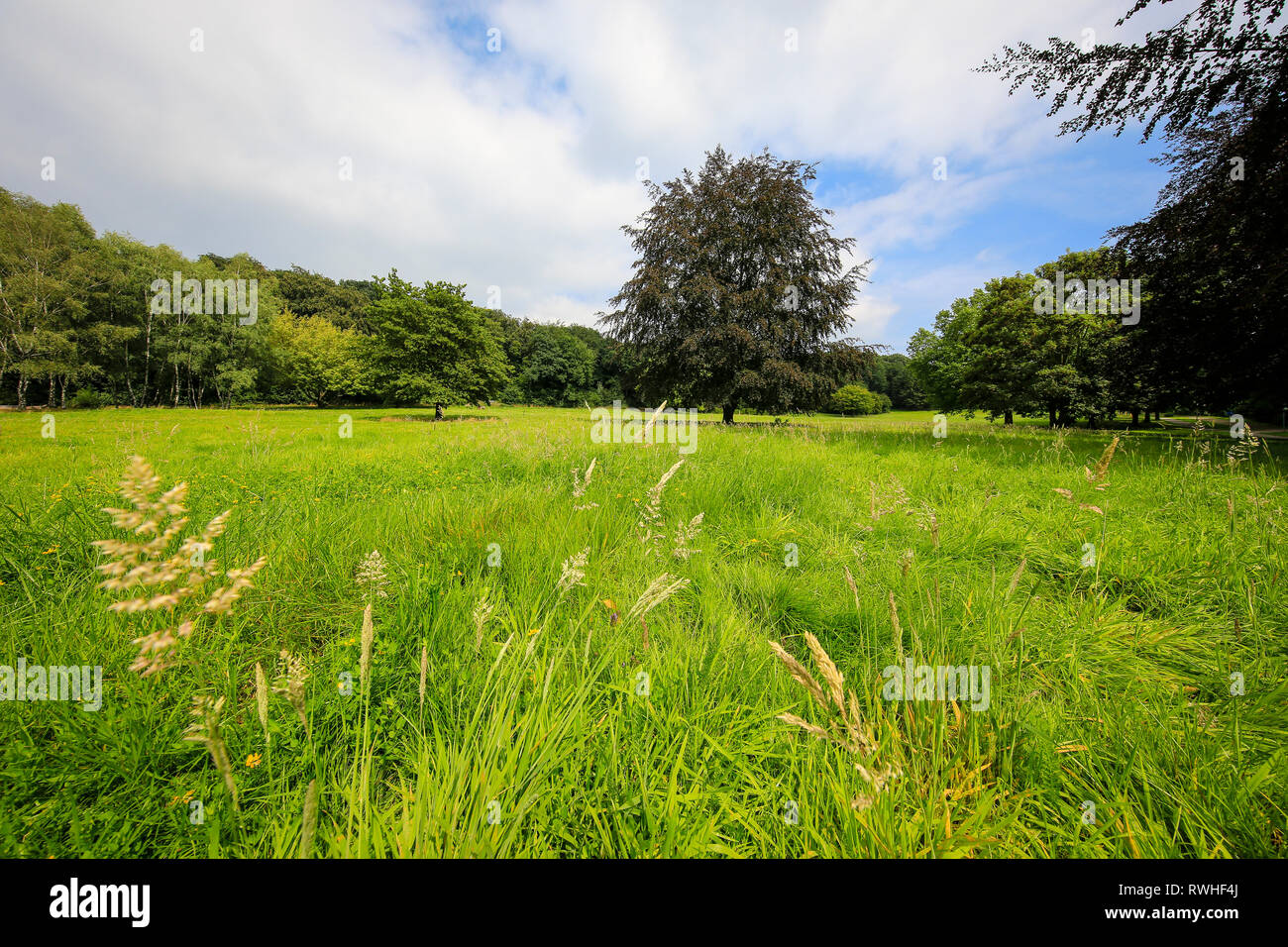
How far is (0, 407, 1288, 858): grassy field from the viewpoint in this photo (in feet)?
4.00

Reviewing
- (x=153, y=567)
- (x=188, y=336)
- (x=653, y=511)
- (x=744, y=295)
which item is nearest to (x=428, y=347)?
(x=744, y=295)

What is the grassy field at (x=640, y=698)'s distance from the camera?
1.22m


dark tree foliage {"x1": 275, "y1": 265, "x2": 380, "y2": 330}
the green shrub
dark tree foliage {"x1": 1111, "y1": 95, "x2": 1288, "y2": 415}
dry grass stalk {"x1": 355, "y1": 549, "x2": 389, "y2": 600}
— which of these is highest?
dark tree foliage {"x1": 275, "y1": 265, "x2": 380, "y2": 330}

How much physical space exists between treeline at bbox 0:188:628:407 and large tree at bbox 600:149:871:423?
14.1ft

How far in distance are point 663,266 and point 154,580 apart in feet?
67.4

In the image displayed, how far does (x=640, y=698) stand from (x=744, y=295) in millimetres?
18996

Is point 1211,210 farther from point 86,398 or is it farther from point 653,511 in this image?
point 86,398

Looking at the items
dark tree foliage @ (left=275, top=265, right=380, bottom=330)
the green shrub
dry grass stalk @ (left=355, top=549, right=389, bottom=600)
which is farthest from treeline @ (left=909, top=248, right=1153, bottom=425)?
dark tree foliage @ (left=275, top=265, right=380, bottom=330)

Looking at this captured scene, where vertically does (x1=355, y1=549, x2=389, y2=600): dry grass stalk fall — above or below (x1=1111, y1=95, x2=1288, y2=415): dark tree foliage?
below

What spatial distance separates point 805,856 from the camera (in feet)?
4.05

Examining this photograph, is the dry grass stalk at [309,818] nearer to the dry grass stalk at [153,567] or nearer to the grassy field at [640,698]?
the grassy field at [640,698]

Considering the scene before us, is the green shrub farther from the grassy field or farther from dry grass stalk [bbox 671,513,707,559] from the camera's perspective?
dry grass stalk [bbox 671,513,707,559]

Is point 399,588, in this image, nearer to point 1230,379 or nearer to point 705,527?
point 705,527
